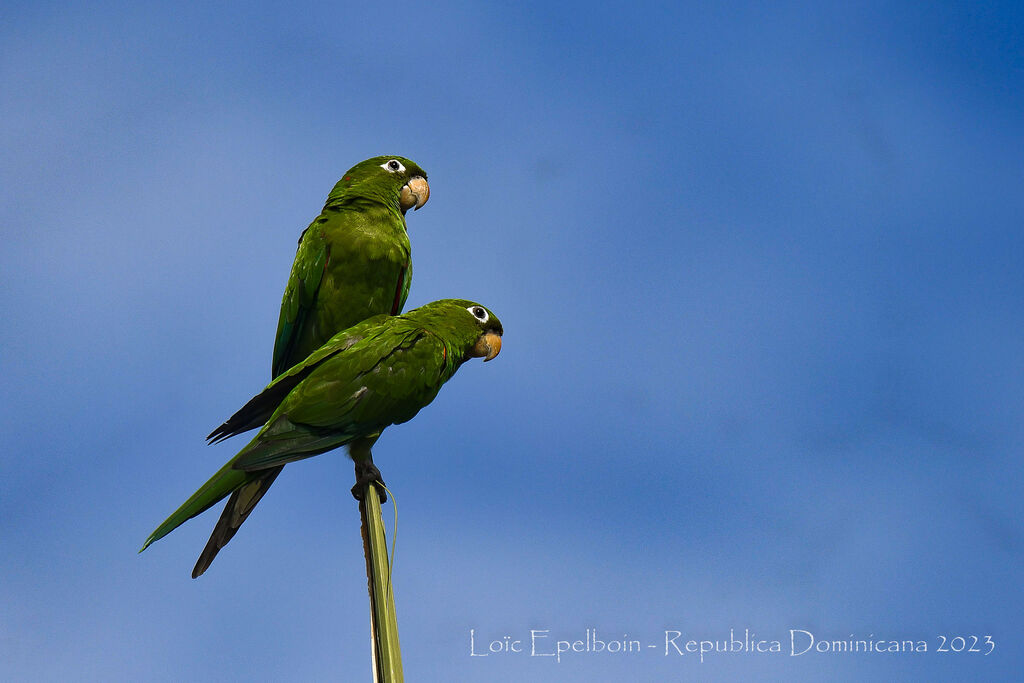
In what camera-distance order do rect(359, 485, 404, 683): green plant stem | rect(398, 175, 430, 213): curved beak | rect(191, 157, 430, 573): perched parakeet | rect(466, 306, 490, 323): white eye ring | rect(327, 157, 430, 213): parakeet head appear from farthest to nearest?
1. rect(398, 175, 430, 213): curved beak
2. rect(327, 157, 430, 213): parakeet head
3. rect(191, 157, 430, 573): perched parakeet
4. rect(466, 306, 490, 323): white eye ring
5. rect(359, 485, 404, 683): green plant stem

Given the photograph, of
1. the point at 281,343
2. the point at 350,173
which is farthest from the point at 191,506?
the point at 350,173

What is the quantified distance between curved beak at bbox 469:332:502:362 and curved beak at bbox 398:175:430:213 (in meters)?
1.46

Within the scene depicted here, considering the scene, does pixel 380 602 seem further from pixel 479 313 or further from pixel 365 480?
pixel 479 313

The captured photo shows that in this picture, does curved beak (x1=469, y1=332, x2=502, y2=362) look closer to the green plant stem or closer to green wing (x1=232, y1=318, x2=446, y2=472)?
green wing (x1=232, y1=318, x2=446, y2=472)

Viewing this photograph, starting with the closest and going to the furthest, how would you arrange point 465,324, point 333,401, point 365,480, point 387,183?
1. point 333,401
2. point 365,480
3. point 465,324
4. point 387,183

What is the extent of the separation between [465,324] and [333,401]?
107 cm

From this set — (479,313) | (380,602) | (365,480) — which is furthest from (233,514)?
(479,313)

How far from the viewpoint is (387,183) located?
5.87 m

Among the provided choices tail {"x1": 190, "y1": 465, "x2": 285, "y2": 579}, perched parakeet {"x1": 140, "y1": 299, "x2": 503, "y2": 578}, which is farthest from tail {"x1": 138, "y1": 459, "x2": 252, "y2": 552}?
tail {"x1": 190, "y1": 465, "x2": 285, "y2": 579}

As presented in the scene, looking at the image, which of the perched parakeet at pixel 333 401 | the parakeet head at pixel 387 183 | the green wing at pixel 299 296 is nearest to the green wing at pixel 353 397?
the perched parakeet at pixel 333 401

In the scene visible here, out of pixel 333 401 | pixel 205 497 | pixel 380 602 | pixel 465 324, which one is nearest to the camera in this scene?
pixel 380 602

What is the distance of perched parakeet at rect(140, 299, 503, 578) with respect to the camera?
4.04 metres

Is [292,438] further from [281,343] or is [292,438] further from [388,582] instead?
[281,343]

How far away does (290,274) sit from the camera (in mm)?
5430
